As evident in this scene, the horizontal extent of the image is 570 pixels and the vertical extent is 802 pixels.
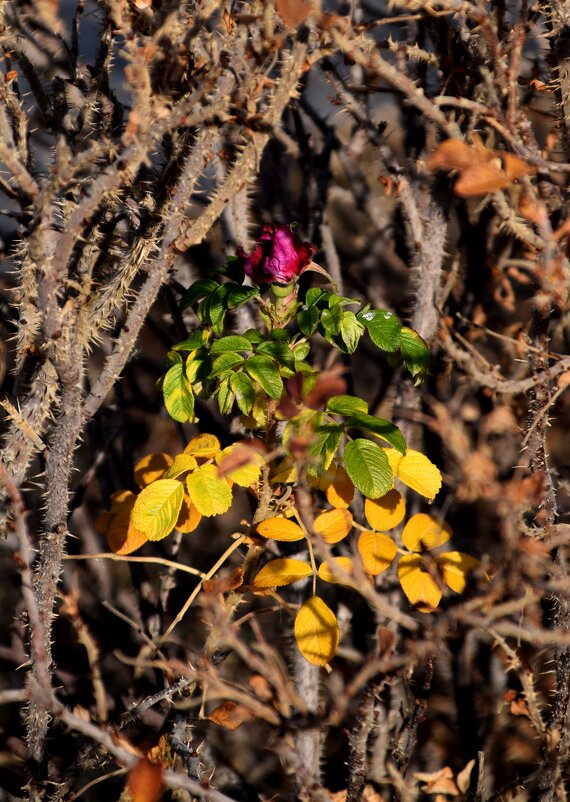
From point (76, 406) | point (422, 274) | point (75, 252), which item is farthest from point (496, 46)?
point (76, 406)

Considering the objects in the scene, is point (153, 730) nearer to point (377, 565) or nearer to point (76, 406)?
point (377, 565)

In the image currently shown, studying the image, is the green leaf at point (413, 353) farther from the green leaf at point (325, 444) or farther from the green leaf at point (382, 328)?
the green leaf at point (325, 444)

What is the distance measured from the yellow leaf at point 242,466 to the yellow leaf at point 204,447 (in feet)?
0.26

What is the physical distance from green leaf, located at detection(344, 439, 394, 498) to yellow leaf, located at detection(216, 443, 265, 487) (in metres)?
0.19

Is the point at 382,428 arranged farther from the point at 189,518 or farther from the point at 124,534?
the point at 124,534

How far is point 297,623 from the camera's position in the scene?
1569mm

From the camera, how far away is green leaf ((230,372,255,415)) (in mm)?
1405

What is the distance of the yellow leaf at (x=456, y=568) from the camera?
1.67 m

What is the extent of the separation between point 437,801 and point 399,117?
87.4 inches

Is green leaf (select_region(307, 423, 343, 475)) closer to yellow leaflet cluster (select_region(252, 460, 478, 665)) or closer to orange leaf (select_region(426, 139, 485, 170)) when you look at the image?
yellow leaflet cluster (select_region(252, 460, 478, 665))

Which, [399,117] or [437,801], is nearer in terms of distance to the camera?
[437,801]

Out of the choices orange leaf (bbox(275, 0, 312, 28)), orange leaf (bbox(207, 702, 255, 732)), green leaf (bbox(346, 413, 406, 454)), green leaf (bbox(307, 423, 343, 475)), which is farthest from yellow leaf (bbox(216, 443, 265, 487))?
orange leaf (bbox(275, 0, 312, 28))

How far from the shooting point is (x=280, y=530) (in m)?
1.59

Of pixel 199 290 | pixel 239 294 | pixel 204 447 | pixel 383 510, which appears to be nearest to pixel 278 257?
pixel 239 294
